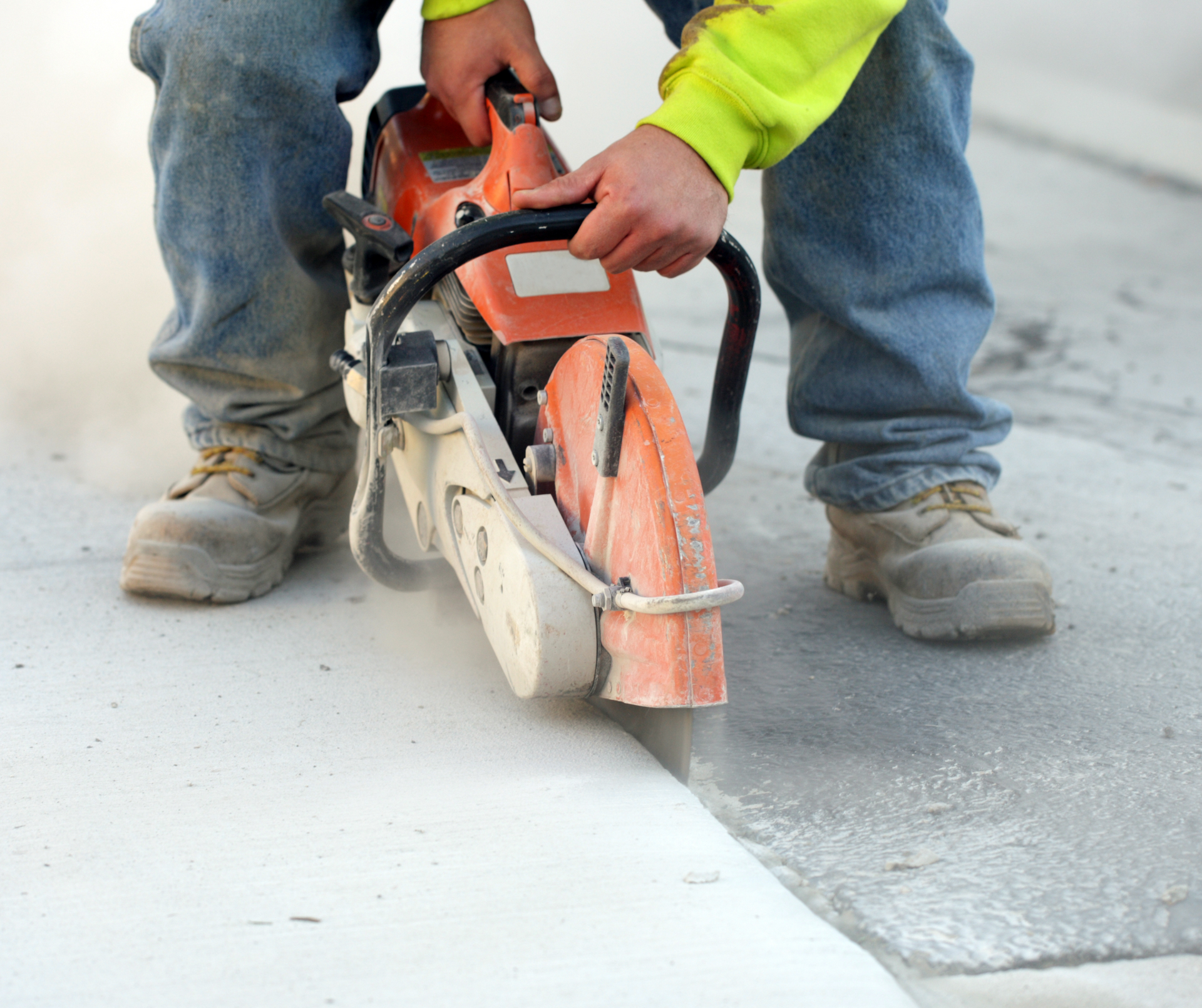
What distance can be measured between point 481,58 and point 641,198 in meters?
0.43

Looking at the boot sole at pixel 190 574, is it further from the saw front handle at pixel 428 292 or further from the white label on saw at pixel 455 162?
the white label on saw at pixel 455 162

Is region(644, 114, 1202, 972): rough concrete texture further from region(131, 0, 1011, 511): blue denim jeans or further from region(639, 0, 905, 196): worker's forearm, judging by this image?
region(639, 0, 905, 196): worker's forearm

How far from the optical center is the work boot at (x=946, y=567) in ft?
4.56

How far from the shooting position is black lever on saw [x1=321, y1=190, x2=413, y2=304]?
1.26m

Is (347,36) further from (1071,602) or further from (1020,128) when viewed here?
(1020,128)

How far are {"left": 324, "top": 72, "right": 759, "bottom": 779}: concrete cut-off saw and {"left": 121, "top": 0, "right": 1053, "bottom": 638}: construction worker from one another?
5.9 inches

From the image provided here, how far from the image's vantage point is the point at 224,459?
160 cm

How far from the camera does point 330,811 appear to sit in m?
0.99

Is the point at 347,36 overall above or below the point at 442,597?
above

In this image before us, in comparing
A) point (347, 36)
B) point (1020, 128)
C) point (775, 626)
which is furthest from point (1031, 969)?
point (1020, 128)

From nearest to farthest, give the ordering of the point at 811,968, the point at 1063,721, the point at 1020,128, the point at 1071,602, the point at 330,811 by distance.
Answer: the point at 811,968
the point at 330,811
the point at 1063,721
the point at 1071,602
the point at 1020,128

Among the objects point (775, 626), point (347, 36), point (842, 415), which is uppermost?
point (347, 36)

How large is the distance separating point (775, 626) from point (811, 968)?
27.5 inches

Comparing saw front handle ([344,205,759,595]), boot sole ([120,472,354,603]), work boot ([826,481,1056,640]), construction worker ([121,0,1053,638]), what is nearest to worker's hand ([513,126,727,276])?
saw front handle ([344,205,759,595])
